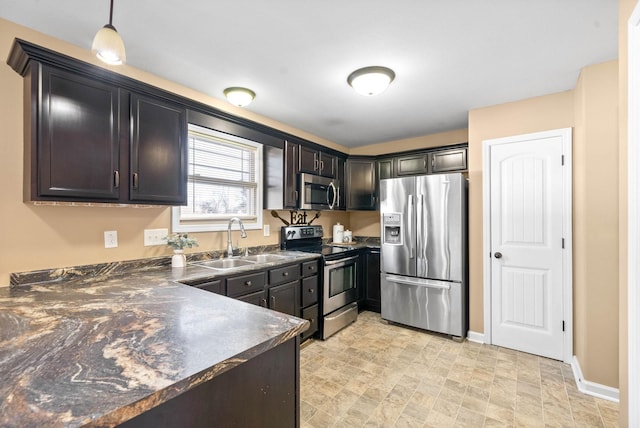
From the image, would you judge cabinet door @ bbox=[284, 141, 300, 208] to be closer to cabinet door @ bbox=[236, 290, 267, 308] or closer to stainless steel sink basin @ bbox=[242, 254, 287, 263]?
stainless steel sink basin @ bbox=[242, 254, 287, 263]

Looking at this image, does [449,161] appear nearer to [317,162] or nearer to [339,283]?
[317,162]

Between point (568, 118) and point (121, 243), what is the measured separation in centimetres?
388

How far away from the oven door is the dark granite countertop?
1773 millimetres

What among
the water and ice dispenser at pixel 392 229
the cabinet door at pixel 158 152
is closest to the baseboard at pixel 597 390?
the water and ice dispenser at pixel 392 229

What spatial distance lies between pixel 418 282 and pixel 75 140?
3.22 meters

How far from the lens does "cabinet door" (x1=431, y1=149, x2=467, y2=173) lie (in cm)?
357

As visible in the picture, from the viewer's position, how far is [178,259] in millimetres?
2363

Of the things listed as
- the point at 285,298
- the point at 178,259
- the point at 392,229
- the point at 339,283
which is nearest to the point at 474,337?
the point at 392,229

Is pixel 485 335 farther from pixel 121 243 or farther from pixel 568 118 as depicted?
pixel 121 243

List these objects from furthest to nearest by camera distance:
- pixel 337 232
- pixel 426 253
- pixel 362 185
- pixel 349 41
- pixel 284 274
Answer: pixel 337 232 → pixel 362 185 → pixel 426 253 → pixel 284 274 → pixel 349 41

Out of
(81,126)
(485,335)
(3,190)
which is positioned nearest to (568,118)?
(485,335)

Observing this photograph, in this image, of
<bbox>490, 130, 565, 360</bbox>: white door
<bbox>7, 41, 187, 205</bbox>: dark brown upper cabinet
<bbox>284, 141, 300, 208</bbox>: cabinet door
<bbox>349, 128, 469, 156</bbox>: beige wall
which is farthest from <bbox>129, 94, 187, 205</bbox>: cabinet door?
<bbox>349, 128, 469, 156</bbox>: beige wall

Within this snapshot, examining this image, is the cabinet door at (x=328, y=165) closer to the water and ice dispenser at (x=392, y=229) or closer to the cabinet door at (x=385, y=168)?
the cabinet door at (x=385, y=168)

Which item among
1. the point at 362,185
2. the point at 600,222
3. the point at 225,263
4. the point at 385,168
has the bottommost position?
the point at 225,263
